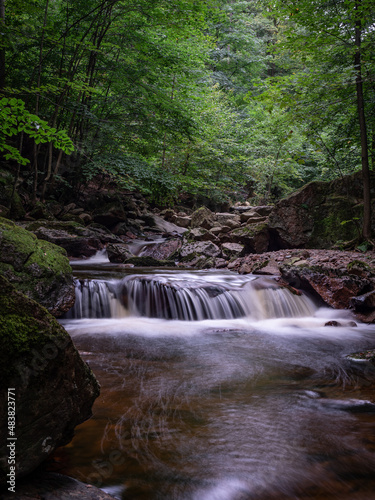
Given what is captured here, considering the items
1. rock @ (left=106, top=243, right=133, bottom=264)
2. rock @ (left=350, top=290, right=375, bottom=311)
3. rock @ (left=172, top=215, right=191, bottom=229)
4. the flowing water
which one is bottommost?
the flowing water

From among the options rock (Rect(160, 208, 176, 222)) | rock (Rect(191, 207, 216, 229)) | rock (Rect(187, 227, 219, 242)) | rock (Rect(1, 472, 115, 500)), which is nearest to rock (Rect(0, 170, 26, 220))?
rock (Rect(187, 227, 219, 242))

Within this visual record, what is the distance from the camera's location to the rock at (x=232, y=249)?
12.0 meters

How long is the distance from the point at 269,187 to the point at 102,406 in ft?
61.6

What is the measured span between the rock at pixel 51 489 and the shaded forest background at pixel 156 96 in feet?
12.9

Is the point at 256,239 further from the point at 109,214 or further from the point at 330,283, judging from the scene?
the point at 109,214

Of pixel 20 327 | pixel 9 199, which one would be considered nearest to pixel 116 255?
pixel 9 199

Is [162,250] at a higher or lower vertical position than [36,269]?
higher

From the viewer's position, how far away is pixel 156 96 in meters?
11.0

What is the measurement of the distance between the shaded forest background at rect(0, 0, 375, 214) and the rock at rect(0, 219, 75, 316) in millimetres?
1403

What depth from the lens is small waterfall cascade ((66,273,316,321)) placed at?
270 inches

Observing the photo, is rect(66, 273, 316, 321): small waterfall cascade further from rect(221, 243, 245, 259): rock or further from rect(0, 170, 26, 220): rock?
rect(0, 170, 26, 220): rock

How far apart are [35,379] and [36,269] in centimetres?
439

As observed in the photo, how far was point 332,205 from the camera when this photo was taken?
10.9 meters

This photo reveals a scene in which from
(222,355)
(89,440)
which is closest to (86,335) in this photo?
(222,355)
